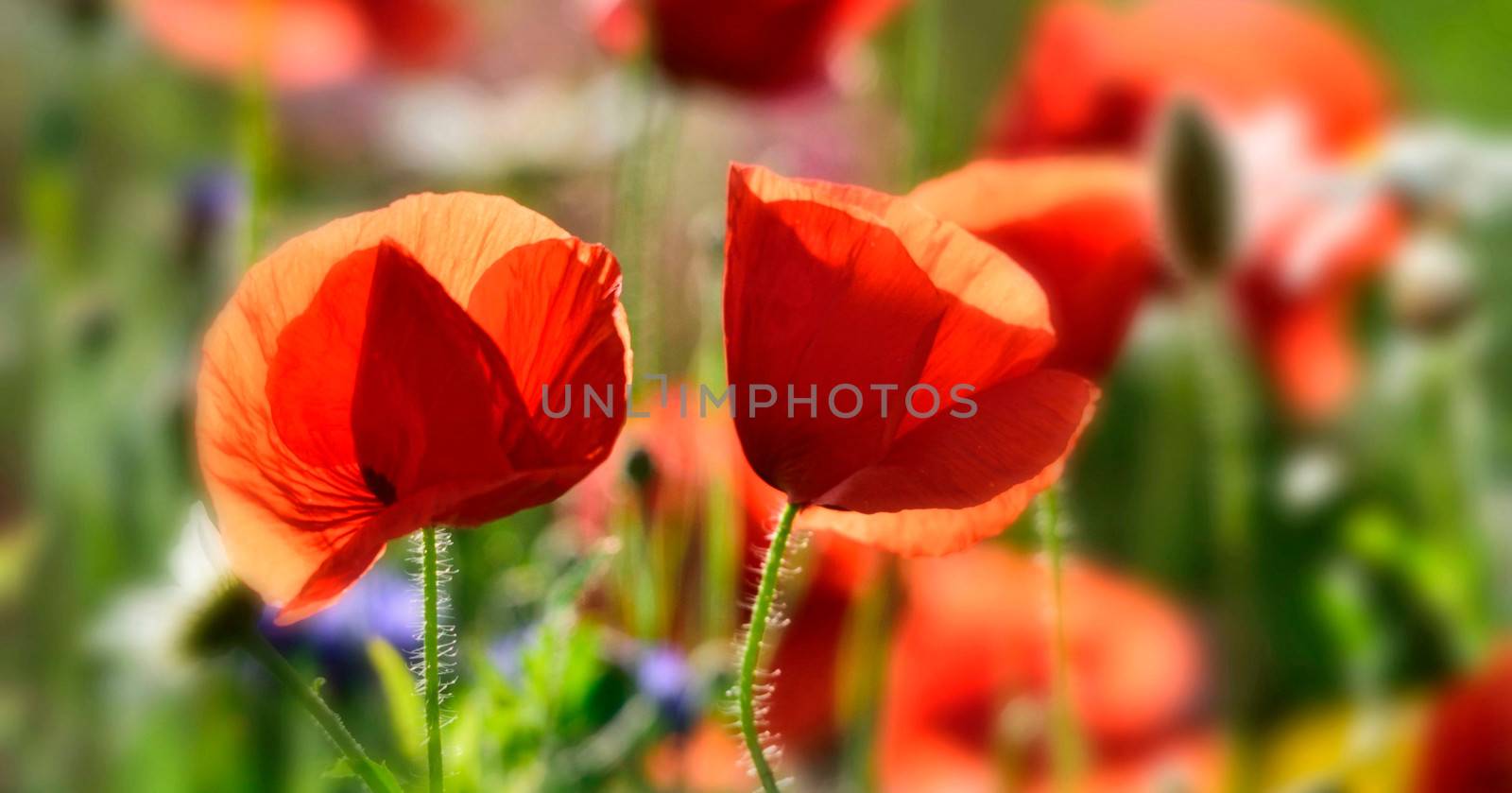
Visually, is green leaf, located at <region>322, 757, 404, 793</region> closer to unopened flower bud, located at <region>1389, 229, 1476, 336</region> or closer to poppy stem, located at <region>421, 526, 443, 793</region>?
poppy stem, located at <region>421, 526, 443, 793</region>

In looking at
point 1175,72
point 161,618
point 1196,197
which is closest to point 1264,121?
point 1175,72

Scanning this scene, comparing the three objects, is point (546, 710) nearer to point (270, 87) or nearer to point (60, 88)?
point (60, 88)

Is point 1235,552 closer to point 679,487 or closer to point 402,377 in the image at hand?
point 679,487

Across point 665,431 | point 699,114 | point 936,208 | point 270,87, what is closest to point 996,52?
point 699,114

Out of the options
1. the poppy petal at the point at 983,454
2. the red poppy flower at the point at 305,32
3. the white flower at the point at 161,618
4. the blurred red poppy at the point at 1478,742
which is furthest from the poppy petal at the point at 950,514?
the red poppy flower at the point at 305,32

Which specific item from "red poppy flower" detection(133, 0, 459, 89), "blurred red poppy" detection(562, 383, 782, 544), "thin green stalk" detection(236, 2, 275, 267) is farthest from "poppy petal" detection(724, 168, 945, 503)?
"red poppy flower" detection(133, 0, 459, 89)

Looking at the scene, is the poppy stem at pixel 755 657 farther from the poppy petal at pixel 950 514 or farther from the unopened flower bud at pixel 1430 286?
the unopened flower bud at pixel 1430 286

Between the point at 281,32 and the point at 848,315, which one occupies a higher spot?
the point at 281,32
